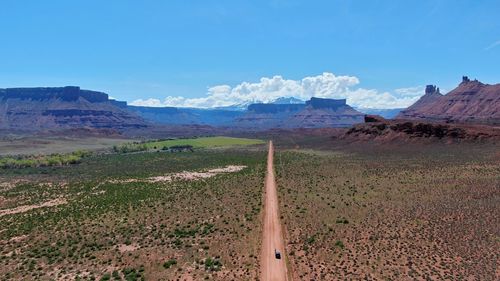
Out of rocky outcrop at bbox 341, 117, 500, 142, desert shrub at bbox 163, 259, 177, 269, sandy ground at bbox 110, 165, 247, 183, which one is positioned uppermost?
rocky outcrop at bbox 341, 117, 500, 142

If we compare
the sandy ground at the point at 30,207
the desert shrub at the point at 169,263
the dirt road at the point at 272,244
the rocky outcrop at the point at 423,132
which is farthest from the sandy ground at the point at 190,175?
the rocky outcrop at the point at 423,132

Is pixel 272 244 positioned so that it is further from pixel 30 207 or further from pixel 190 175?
pixel 190 175

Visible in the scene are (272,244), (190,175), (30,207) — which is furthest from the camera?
(190,175)

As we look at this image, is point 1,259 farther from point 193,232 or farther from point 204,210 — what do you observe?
point 204,210

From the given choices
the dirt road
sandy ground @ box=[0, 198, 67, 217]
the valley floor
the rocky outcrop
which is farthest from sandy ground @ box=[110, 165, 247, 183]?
the rocky outcrop

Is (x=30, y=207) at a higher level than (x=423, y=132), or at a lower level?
lower

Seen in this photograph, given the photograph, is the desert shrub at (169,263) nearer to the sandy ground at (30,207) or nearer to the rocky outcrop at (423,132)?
the sandy ground at (30,207)

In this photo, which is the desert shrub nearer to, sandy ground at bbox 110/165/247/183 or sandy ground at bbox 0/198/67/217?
sandy ground at bbox 0/198/67/217

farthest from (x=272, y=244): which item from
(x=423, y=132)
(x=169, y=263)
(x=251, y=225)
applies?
(x=423, y=132)
